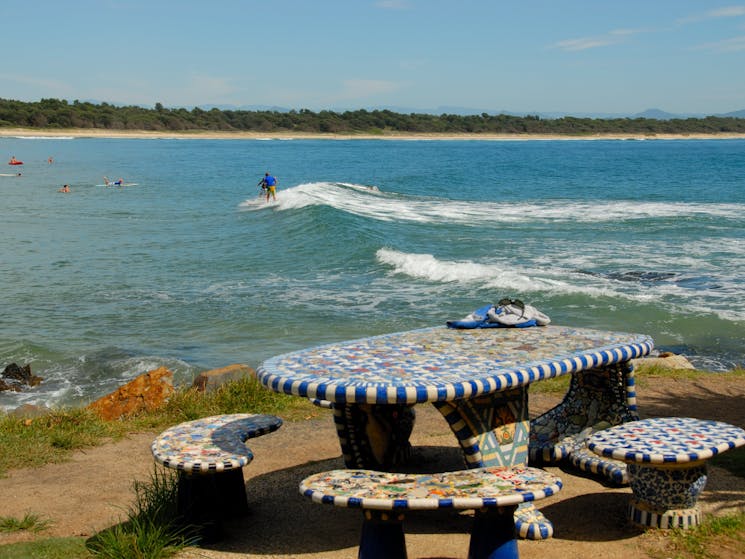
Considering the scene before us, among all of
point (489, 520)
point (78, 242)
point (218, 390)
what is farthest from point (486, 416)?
point (78, 242)

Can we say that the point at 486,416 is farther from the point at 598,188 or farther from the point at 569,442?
the point at 598,188

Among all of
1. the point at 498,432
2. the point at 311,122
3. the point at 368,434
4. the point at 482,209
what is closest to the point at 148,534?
the point at 368,434

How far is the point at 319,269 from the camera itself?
69.1 feet

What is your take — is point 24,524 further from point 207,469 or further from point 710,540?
point 710,540

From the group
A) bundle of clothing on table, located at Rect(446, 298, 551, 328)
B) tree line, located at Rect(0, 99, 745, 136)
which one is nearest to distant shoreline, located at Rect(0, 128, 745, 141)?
tree line, located at Rect(0, 99, 745, 136)

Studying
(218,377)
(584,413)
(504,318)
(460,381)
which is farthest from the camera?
(218,377)

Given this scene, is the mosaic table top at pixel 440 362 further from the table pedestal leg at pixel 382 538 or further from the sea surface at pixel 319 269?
the sea surface at pixel 319 269

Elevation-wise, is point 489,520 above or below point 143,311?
above

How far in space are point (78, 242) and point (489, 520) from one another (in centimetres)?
2248

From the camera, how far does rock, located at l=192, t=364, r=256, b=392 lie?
9.97m

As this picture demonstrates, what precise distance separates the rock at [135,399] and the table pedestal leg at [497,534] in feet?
16.7

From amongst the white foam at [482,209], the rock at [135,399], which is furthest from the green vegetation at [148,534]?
the white foam at [482,209]

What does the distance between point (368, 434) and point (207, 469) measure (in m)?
1.10

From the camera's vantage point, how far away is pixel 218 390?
9.17 meters
